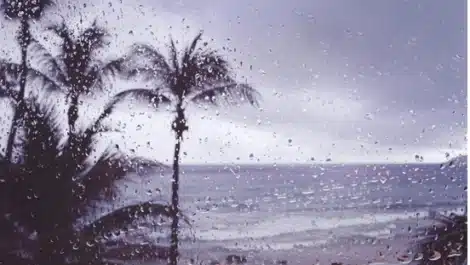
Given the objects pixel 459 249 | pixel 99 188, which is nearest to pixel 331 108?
pixel 459 249

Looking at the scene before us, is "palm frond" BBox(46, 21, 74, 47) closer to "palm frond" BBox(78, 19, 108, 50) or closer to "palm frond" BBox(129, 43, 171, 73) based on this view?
"palm frond" BBox(78, 19, 108, 50)

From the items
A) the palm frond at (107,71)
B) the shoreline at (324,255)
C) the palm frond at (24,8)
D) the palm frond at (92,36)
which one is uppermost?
the palm frond at (24,8)

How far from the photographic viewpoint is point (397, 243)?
112cm

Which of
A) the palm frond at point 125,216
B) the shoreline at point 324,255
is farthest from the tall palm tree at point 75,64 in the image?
the shoreline at point 324,255

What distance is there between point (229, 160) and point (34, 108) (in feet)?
1.58

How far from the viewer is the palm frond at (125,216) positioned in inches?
44.1

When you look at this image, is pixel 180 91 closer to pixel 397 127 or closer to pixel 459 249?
pixel 397 127

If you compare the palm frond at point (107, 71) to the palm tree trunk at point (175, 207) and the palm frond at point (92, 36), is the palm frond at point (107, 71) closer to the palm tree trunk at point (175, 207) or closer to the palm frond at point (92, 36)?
the palm frond at point (92, 36)

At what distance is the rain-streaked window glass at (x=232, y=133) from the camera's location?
3.64 feet

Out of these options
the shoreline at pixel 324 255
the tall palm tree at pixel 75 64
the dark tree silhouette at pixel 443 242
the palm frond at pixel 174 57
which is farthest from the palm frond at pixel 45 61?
the dark tree silhouette at pixel 443 242

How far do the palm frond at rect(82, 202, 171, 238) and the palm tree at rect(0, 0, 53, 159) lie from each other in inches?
10.7

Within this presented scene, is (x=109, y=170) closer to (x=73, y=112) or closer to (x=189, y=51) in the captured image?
(x=73, y=112)

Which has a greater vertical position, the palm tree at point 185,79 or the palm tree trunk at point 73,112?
the palm tree at point 185,79

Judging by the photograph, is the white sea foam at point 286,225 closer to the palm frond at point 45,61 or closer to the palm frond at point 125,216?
the palm frond at point 125,216
